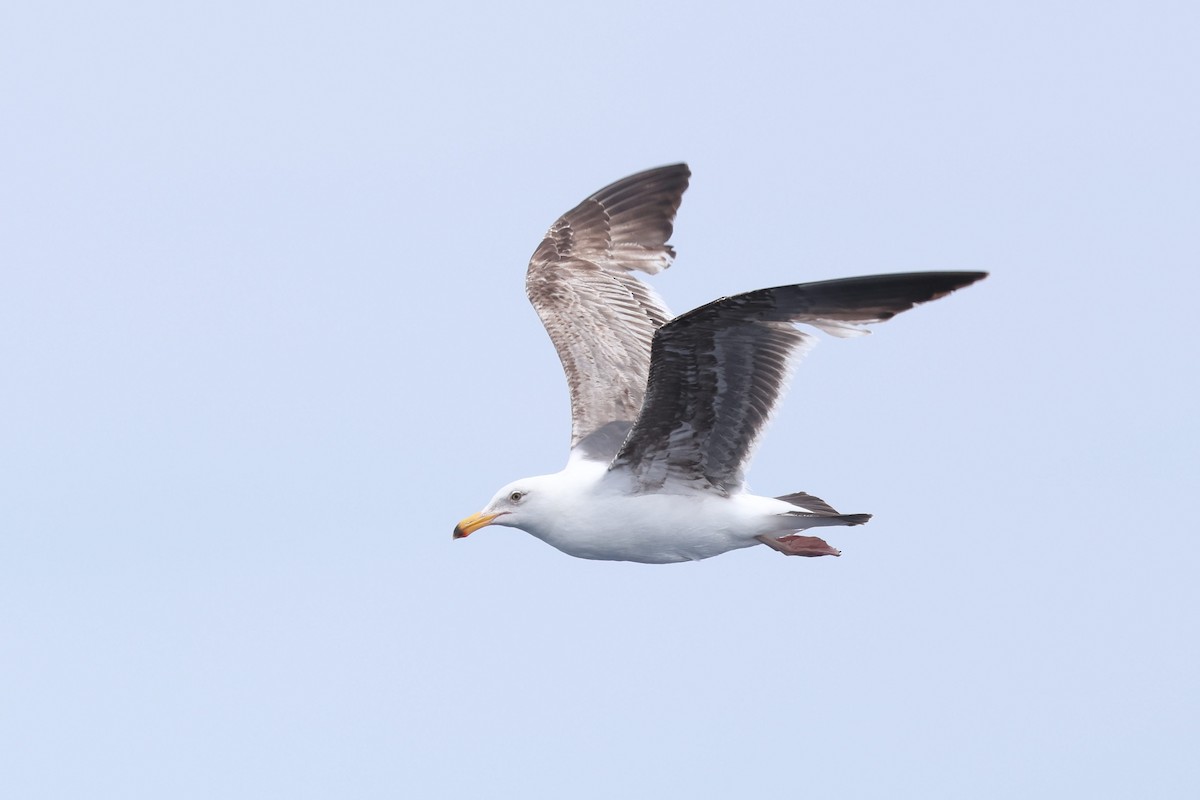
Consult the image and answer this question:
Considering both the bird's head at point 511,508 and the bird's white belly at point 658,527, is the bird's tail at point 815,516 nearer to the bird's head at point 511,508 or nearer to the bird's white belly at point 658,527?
the bird's white belly at point 658,527

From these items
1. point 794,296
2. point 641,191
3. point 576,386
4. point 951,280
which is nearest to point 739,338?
point 794,296

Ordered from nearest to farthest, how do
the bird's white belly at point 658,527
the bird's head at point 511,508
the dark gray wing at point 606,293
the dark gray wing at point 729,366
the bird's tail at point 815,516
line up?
the dark gray wing at point 729,366
the bird's tail at point 815,516
the bird's white belly at point 658,527
the bird's head at point 511,508
the dark gray wing at point 606,293

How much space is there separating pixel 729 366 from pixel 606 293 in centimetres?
545

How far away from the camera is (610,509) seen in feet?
51.1

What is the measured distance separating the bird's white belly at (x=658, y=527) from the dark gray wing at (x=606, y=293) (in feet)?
3.67

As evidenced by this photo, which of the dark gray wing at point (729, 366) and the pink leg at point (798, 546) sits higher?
the dark gray wing at point (729, 366)

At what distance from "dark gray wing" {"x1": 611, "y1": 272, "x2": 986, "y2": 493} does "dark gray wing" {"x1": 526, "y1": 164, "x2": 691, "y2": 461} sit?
1.56 meters

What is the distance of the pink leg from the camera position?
15.8 metres

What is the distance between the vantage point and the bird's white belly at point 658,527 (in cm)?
1543

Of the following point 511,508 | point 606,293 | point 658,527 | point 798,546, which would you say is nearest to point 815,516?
point 798,546

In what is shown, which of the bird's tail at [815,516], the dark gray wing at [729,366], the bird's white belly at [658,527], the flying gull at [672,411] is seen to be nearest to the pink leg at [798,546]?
the flying gull at [672,411]

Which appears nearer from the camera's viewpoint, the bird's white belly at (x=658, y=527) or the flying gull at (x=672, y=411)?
the flying gull at (x=672, y=411)

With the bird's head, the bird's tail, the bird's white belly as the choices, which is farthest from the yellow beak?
the bird's tail

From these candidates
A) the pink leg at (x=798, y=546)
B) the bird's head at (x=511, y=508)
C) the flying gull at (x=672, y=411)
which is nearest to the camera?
the flying gull at (x=672, y=411)
